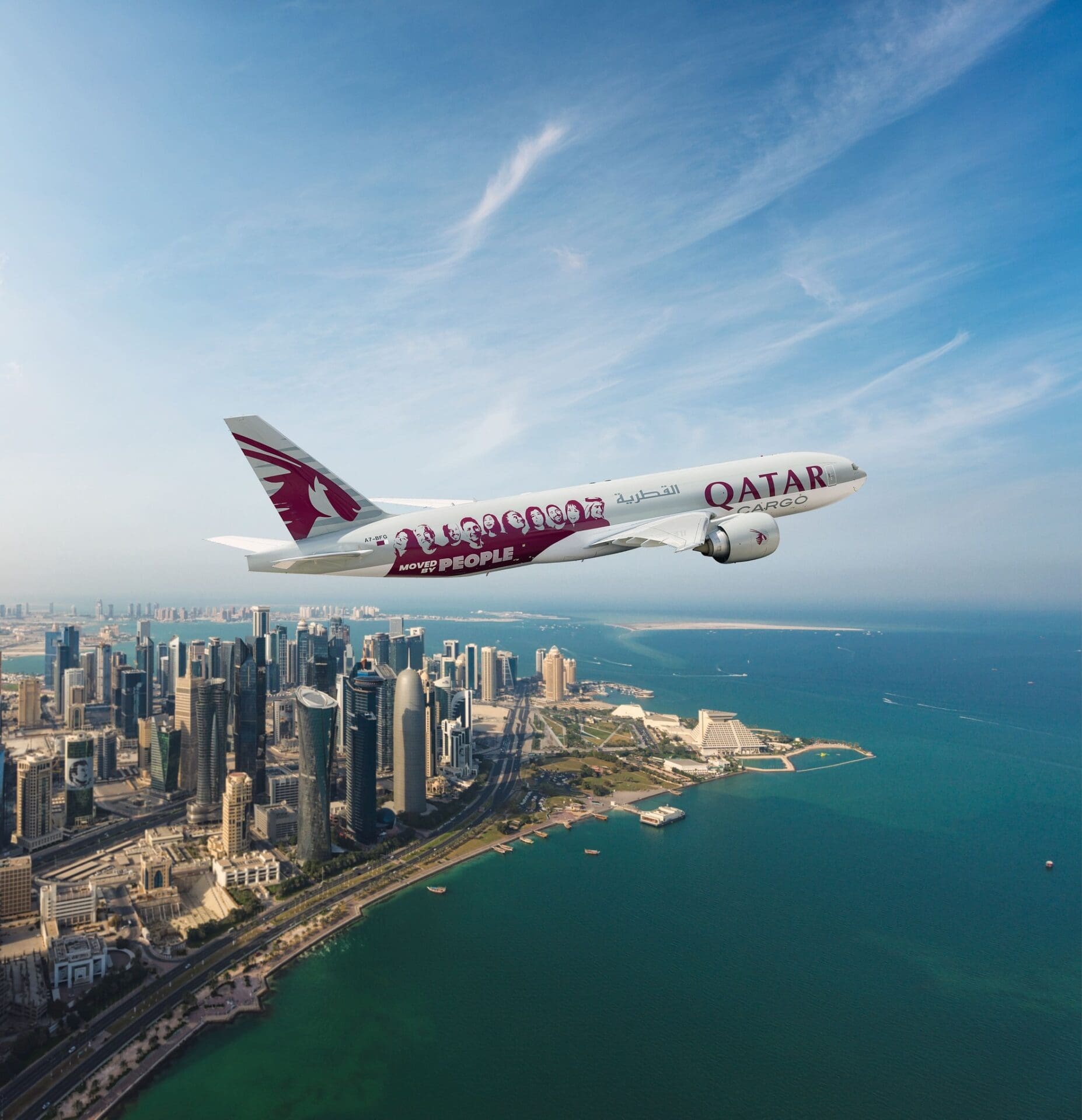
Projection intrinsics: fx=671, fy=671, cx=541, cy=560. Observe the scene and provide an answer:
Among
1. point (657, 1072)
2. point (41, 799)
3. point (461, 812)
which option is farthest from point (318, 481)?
point (41, 799)

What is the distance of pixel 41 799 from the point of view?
62.1ft

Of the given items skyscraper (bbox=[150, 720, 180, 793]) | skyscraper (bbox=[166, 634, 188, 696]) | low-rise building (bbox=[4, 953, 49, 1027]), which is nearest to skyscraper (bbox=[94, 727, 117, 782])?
skyscraper (bbox=[150, 720, 180, 793])

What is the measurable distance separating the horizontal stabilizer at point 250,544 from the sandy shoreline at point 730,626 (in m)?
74.0

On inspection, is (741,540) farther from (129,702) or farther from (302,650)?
(302,650)

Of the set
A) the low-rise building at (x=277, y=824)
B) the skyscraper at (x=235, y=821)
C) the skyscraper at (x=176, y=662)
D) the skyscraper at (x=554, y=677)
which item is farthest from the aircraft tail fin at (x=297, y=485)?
the skyscraper at (x=554, y=677)

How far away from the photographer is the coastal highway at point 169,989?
1029 cm

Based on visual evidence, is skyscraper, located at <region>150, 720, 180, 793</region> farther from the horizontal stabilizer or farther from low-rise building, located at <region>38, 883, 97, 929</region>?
the horizontal stabilizer

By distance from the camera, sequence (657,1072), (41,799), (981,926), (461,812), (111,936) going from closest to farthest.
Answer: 1. (657,1072)
2. (111,936)
3. (981,926)
4. (41,799)
5. (461,812)

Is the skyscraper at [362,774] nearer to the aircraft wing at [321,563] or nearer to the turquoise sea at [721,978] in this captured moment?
the turquoise sea at [721,978]

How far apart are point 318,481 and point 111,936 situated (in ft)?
52.7

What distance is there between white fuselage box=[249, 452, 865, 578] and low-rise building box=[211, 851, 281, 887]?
55.9 ft

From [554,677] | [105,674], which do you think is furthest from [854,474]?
[105,674]

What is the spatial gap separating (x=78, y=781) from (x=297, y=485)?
2322cm

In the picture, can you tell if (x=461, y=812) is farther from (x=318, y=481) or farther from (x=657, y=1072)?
(x=318, y=481)
